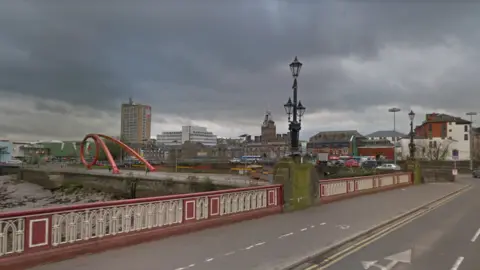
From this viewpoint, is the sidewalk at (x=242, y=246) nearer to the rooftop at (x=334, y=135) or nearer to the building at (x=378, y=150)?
the building at (x=378, y=150)

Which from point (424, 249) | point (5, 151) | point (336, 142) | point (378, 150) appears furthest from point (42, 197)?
point (336, 142)

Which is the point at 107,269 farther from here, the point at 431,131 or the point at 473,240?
the point at 431,131

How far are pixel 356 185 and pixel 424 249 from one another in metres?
14.1

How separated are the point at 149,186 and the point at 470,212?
115 ft

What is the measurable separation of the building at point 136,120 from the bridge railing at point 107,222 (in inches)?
7104

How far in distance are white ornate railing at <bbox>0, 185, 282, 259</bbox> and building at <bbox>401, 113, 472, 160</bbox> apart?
3679 inches

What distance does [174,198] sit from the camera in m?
10.6

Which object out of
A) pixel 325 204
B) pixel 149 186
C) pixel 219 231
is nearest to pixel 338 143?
pixel 149 186

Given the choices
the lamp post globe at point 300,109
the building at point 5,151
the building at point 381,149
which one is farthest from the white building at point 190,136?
the lamp post globe at point 300,109

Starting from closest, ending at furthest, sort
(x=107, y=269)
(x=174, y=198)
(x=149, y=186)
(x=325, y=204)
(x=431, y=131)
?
(x=107, y=269), (x=174, y=198), (x=325, y=204), (x=149, y=186), (x=431, y=131)

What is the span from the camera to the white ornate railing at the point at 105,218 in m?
7.04

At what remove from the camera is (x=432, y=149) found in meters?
101

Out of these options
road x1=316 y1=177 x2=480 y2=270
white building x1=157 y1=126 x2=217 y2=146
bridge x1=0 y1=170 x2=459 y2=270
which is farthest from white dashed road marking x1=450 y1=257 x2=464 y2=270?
white building x1=157 y1=126 x2=217 y2=146

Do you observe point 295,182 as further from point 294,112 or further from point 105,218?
point 105,218
